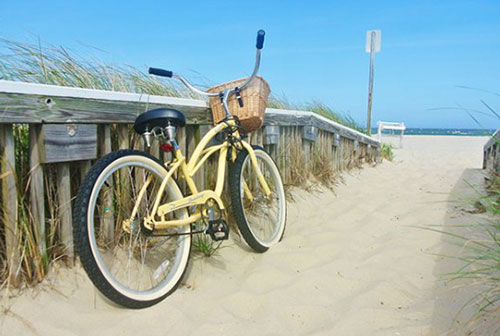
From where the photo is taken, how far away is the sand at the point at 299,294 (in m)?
1.98

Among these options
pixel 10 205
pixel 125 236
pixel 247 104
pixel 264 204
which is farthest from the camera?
pixel 264 204

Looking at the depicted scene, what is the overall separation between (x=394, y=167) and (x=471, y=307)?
556 centimetres

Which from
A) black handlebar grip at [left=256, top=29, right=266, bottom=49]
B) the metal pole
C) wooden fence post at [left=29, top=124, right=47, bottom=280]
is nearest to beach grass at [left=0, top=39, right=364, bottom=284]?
wooden fence post at [left=29, top=124, right=47, bottom=280]

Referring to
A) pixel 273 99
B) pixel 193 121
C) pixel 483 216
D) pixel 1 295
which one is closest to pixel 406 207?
pixel 483 216

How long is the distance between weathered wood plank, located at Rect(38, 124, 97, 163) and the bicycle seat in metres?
0.29

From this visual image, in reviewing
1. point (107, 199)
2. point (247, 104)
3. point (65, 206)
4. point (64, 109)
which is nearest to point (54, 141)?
point (64, 109)

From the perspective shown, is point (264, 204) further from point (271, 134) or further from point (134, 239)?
point (134, 239)

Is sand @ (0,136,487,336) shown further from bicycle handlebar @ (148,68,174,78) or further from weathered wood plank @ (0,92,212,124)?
bicycle handlebar @ (148,68,174,78)

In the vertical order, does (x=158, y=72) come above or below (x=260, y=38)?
below

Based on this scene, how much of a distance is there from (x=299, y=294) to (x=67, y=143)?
1.55 metres

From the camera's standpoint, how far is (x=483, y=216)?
144 inches

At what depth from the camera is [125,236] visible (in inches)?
102

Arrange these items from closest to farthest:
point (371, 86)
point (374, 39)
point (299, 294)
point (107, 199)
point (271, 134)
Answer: point (299, 294) < point (107, 199) < point (271, 134) < point (374, 39) < point (371, 86)

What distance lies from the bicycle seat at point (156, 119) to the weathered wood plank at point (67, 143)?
0.95 ft
